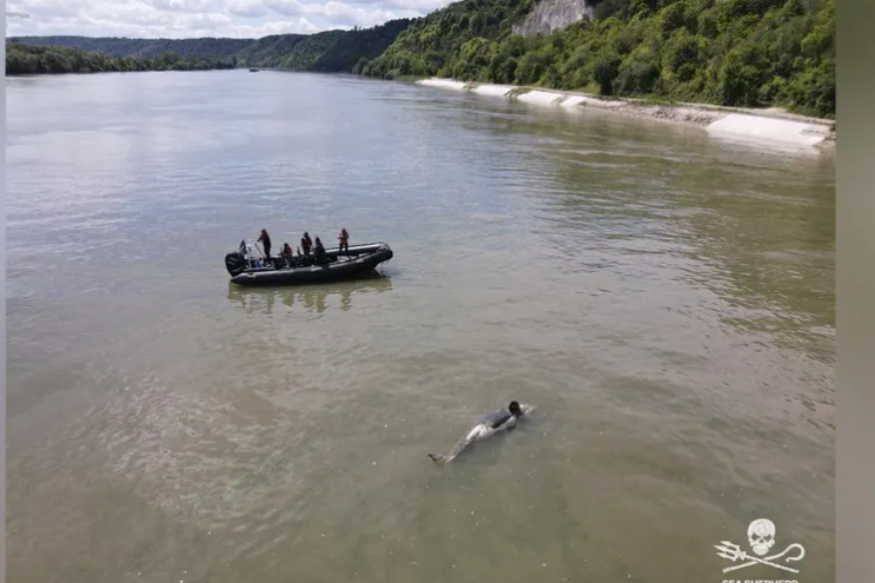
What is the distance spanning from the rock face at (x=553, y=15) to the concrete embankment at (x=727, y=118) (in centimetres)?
4857

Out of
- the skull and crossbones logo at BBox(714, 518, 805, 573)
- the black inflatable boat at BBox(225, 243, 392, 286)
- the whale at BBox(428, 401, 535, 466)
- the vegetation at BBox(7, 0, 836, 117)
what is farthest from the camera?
the vegetation at BBox(7, 0, 836, 117)

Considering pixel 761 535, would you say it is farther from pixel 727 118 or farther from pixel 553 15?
pixel 553 15

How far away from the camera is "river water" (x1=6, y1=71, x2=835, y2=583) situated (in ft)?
30.7

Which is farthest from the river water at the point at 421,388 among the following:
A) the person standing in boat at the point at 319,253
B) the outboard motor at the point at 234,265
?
the person standing in boat at the point at 319,253

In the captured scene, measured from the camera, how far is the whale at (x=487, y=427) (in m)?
11.2

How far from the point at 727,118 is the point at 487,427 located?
52.5 m

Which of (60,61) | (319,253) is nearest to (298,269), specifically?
(319,253)

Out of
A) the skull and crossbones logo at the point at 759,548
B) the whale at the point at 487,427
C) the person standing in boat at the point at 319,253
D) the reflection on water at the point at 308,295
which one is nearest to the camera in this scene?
the skull and crossbones logo at the point at 759,548

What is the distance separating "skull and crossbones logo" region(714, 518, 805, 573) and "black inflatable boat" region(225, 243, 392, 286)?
13.0 metres

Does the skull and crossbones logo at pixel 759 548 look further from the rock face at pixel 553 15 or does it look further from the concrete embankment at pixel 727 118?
the rock face at pixel 553 15

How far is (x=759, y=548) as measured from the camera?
949 cm

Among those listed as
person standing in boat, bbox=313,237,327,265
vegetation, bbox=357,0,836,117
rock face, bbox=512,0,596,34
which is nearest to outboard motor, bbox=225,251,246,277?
person standing in boat, bbox=313,237,327,265

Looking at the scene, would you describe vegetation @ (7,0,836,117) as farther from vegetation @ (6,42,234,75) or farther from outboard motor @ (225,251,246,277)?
outboard motor @ (225,251,246,277)

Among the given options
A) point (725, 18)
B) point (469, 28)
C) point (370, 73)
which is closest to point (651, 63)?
point (725, 18)
